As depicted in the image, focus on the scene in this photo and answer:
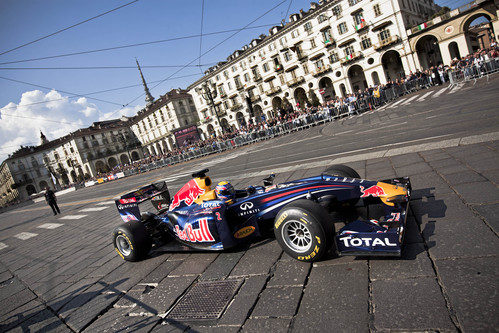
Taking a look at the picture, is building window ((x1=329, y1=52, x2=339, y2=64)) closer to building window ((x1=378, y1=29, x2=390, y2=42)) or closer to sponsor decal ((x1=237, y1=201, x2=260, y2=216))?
building window ((x1=378, y1=29, x2=390, y2=42))

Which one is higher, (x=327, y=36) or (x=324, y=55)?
(x=327, y=36)

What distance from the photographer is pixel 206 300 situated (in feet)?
10.6

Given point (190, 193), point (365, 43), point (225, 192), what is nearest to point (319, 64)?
point (365, 43)

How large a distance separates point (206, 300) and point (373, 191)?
7.56 ft

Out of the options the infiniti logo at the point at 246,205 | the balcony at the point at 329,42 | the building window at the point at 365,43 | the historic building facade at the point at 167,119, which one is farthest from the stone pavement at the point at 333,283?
the historic building facade at the point at 167,119

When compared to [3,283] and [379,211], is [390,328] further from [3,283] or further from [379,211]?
[3,283]

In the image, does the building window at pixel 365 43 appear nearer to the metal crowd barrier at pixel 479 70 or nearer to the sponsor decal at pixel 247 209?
the metal crowd barrier at pixel 479 70

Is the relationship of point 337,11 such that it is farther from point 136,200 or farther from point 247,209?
point 247,209

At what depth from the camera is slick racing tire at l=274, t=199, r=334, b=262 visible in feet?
10.1

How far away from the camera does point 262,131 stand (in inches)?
1017

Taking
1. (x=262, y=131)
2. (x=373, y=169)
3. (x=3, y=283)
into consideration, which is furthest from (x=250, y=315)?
(x=262, y=131)

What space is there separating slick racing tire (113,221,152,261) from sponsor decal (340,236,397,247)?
3472 millimetres

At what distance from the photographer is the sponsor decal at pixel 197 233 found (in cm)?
416

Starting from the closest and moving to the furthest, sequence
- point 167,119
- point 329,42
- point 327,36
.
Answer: point 329,42 → point 327,36 → point 167,119
